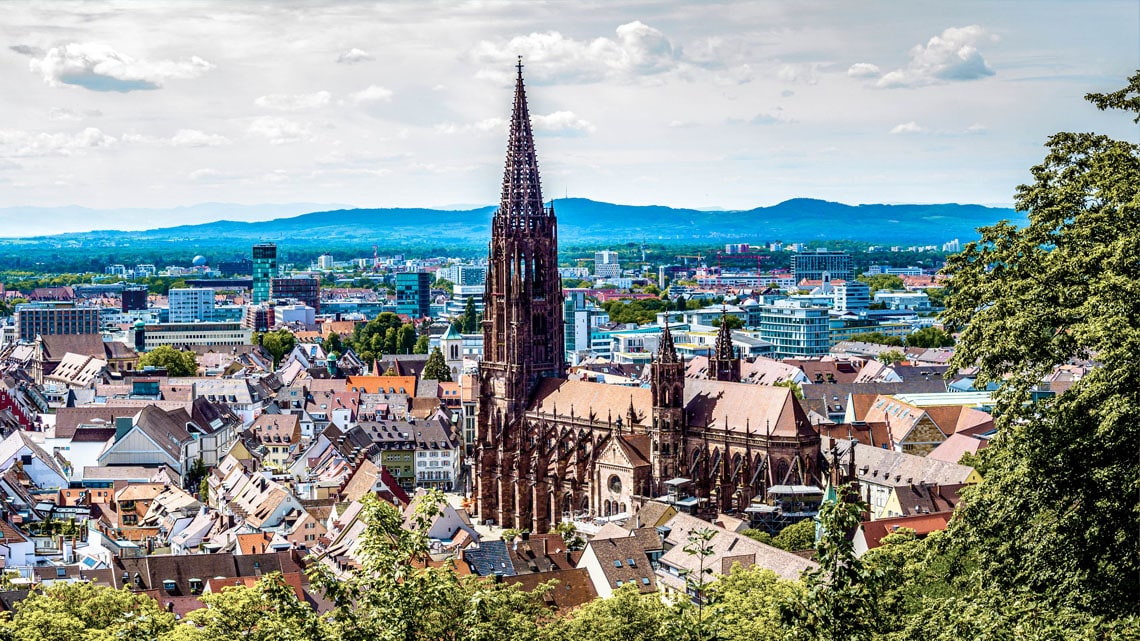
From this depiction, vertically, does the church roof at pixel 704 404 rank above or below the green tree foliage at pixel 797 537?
above

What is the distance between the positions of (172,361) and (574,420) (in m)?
104

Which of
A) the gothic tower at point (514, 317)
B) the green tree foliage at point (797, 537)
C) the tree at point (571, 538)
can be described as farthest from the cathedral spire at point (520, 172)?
the green tree foliage at point (797, 537)

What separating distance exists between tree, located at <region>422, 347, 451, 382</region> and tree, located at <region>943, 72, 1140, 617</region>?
472ft

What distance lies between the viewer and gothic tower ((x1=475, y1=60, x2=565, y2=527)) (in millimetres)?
100562

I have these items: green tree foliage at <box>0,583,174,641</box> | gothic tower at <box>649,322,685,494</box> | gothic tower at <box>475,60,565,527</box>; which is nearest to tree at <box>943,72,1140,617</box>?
green tree foliage at <box>0,583,174,641</box>

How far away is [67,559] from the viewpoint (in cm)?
7294

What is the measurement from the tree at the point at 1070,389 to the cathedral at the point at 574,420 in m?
53.8

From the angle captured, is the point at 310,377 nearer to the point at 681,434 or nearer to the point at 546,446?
the point at 546,446

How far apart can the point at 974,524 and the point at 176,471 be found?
91.0 metres

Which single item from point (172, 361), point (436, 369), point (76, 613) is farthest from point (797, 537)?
point (172, 361)

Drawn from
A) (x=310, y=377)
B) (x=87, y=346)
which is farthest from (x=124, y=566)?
(x=87, y=346)

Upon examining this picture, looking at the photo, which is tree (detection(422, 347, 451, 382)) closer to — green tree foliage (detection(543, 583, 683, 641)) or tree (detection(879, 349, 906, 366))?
tree (detection(879, 349, 906, 366))

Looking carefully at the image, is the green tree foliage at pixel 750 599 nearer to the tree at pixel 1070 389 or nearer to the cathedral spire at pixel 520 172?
the tree at pixel 1070 389

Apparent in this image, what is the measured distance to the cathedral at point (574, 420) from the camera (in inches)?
3329
